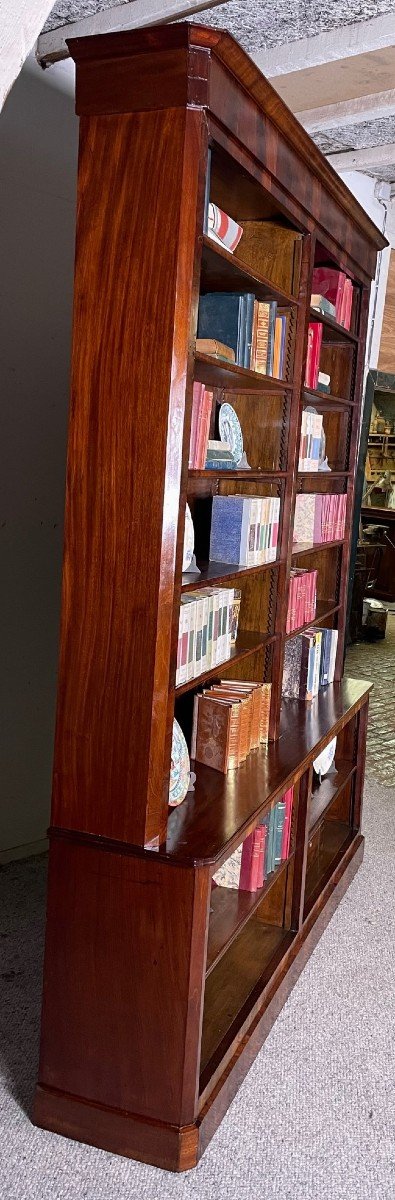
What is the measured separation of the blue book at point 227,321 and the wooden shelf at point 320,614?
115 cm

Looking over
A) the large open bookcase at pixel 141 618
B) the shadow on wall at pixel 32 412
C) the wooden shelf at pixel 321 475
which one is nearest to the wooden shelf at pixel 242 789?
the large open bookcase at pixel 141 618

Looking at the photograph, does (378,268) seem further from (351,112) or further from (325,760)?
(325,760)

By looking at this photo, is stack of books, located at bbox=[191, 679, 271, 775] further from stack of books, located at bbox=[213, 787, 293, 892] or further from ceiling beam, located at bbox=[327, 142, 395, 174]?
ceiling beam, located at bbox=[327, 142, 395, 174]

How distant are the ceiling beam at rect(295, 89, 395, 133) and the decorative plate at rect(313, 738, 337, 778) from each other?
111 inches

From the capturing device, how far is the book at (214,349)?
8.20ft

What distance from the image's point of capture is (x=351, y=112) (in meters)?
4.49

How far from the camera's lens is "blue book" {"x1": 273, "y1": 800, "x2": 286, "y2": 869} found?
3.04m

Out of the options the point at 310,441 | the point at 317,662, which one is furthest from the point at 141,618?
the point at 317,662

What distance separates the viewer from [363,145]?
17.4 ft

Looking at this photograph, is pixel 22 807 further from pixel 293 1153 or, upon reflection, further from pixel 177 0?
pixel 177 0

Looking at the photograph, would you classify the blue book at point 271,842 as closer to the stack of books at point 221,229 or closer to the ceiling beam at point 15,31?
the stack of books at point 221,229

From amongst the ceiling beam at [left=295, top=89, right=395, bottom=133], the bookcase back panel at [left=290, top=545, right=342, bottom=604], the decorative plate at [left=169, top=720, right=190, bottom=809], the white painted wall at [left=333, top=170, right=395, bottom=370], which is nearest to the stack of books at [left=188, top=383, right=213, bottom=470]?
the decorative plate at [left=169, top=720, right=190, bottom=809]

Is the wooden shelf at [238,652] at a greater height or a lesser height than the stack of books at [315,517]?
lesser

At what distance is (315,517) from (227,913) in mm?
1572
